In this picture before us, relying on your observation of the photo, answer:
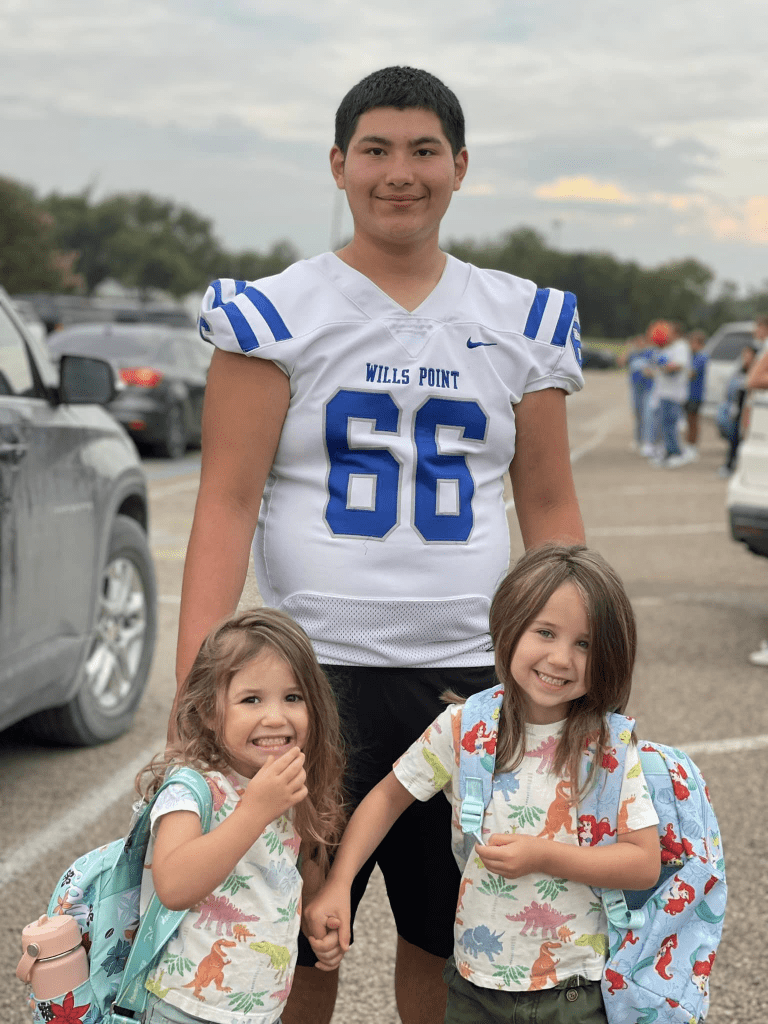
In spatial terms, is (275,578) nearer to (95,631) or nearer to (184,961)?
(184,961)

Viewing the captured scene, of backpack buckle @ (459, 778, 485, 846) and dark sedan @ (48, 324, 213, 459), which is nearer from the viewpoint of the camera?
backpack buckle @ (459, 778, 485, 846)

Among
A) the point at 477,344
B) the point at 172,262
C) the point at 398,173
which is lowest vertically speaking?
the point at 172,262

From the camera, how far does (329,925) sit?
6.23 ft

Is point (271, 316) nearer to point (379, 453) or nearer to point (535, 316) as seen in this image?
point (379, 453)

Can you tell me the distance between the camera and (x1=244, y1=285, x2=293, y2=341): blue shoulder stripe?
201 cm

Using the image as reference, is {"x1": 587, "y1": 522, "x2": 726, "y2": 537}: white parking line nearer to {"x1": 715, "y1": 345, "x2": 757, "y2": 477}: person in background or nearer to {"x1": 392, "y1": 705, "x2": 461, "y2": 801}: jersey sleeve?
{"x1": 715, "y1": 345, "x2": 757, "y2": 477}: person in background

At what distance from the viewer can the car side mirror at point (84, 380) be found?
435 cm

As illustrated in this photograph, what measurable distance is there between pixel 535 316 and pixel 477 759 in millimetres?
775

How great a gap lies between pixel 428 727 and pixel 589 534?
9.10 metres

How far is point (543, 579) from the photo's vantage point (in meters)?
1.90

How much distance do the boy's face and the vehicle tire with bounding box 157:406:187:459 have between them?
13052 mm

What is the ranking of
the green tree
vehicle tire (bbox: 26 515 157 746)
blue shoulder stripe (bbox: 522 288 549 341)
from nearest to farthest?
1. blue shoulder stripe (bbox: 522 288 549 341)
2. vehicle tire (bbox: 26 515 157 746)
3. the green tree

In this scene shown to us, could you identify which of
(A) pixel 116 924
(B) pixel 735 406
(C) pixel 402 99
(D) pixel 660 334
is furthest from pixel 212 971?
(D) pixel 660 334

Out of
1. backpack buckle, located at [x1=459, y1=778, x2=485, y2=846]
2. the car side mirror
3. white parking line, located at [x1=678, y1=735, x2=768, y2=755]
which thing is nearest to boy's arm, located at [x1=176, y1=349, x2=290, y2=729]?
backpack buckle, located at [x1=459, y1=778, x2=485, y2=846]
